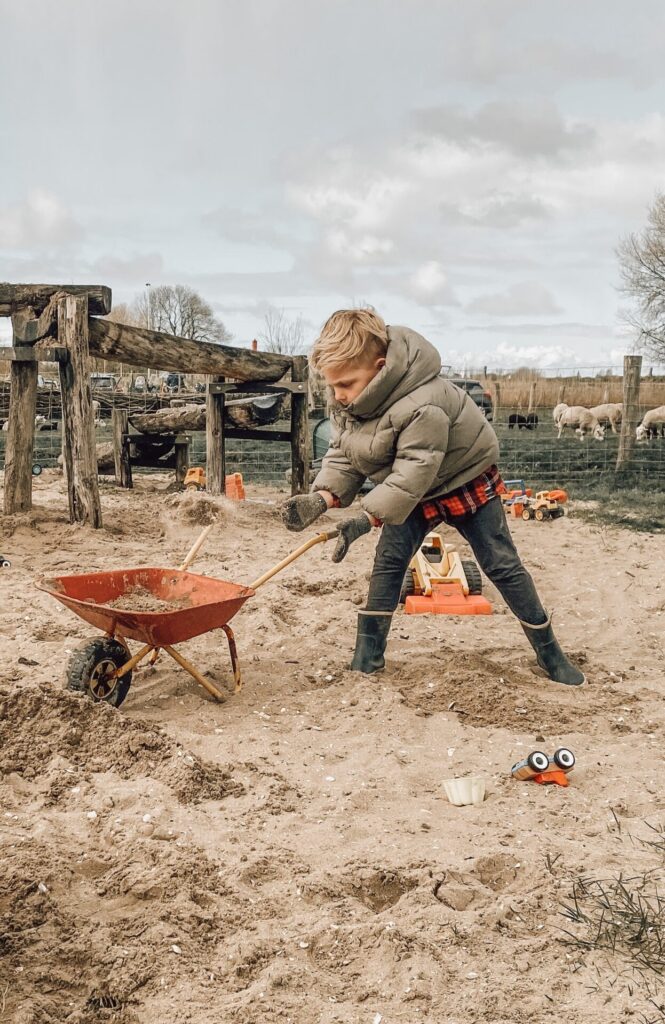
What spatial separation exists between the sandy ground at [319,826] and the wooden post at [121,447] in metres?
5.16

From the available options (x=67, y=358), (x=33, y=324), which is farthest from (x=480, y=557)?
(x=33, y=324)

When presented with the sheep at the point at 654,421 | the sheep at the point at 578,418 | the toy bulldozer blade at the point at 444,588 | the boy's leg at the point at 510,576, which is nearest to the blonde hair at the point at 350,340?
the boy's leg at the point at 510,576

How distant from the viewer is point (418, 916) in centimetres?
220

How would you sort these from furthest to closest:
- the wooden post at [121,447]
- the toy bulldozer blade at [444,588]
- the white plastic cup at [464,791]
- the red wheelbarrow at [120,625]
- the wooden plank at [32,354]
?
the wooden post at [121,447], the wooden plank at [32,354], the toy bulldozer blade at [444,588], the red wheelbarrow at [120,625], the white plastic cup at [464,791]

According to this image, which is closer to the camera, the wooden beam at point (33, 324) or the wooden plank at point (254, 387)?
the wooden beam at point (33, 324)

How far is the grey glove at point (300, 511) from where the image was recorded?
3.78 m

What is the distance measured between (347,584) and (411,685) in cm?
188

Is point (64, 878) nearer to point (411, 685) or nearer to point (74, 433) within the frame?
point (411, 685)

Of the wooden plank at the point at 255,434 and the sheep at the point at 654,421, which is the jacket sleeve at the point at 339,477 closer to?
the wooden plank at the point at 255,434

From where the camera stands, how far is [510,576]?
4.01 m

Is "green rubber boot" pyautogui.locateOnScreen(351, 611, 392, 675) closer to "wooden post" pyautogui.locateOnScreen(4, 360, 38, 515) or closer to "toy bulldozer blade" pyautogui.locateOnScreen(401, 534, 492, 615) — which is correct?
"toy bulldozer blade" pyautogui.locateOnScreen(401, 534, 492, 615)

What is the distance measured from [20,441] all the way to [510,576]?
469 cm

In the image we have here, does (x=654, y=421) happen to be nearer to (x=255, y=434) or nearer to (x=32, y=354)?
(x=255, y=434)

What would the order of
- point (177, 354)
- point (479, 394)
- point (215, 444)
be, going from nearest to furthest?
point (177, 354), point (215, 444), point (479, 394)
